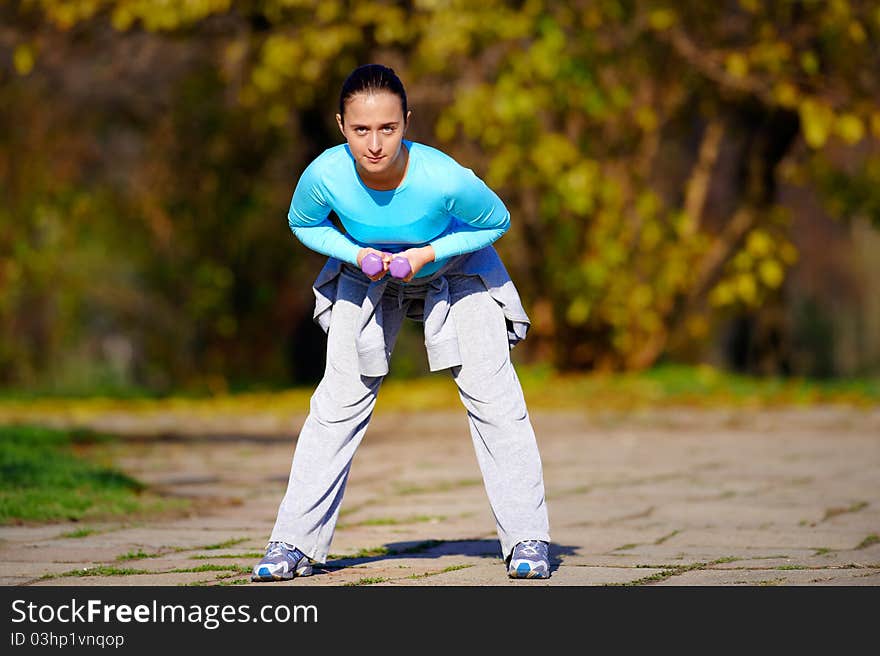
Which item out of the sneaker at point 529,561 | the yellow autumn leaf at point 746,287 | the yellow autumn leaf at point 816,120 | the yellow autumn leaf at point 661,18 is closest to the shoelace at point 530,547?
the sneaker at point 529,561

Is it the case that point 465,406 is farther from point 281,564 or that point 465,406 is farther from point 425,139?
point 425,139

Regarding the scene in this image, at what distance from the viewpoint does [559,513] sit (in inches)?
242

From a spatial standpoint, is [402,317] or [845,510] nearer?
[402,317]

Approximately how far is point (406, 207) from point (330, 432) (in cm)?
79

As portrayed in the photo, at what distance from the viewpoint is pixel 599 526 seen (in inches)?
224

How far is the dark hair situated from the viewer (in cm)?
420

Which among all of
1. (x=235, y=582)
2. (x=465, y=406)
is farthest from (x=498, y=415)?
(x=235, y=582)

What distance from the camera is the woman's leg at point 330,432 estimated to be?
14.7ft

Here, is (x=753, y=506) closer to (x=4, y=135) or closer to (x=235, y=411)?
(x=235, y=411)

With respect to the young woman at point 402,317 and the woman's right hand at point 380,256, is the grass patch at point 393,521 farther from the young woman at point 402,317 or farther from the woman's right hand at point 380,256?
the woman's right hand at point 380,256

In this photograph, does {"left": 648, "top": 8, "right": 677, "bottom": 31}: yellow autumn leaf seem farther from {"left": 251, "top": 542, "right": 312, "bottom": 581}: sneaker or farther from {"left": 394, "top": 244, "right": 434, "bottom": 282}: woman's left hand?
{"left": 251, "top": 542, "right": 312, "bottom": 581}: sneaker

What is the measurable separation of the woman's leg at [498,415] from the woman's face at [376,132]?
0.55 meters

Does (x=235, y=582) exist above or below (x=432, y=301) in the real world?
below
